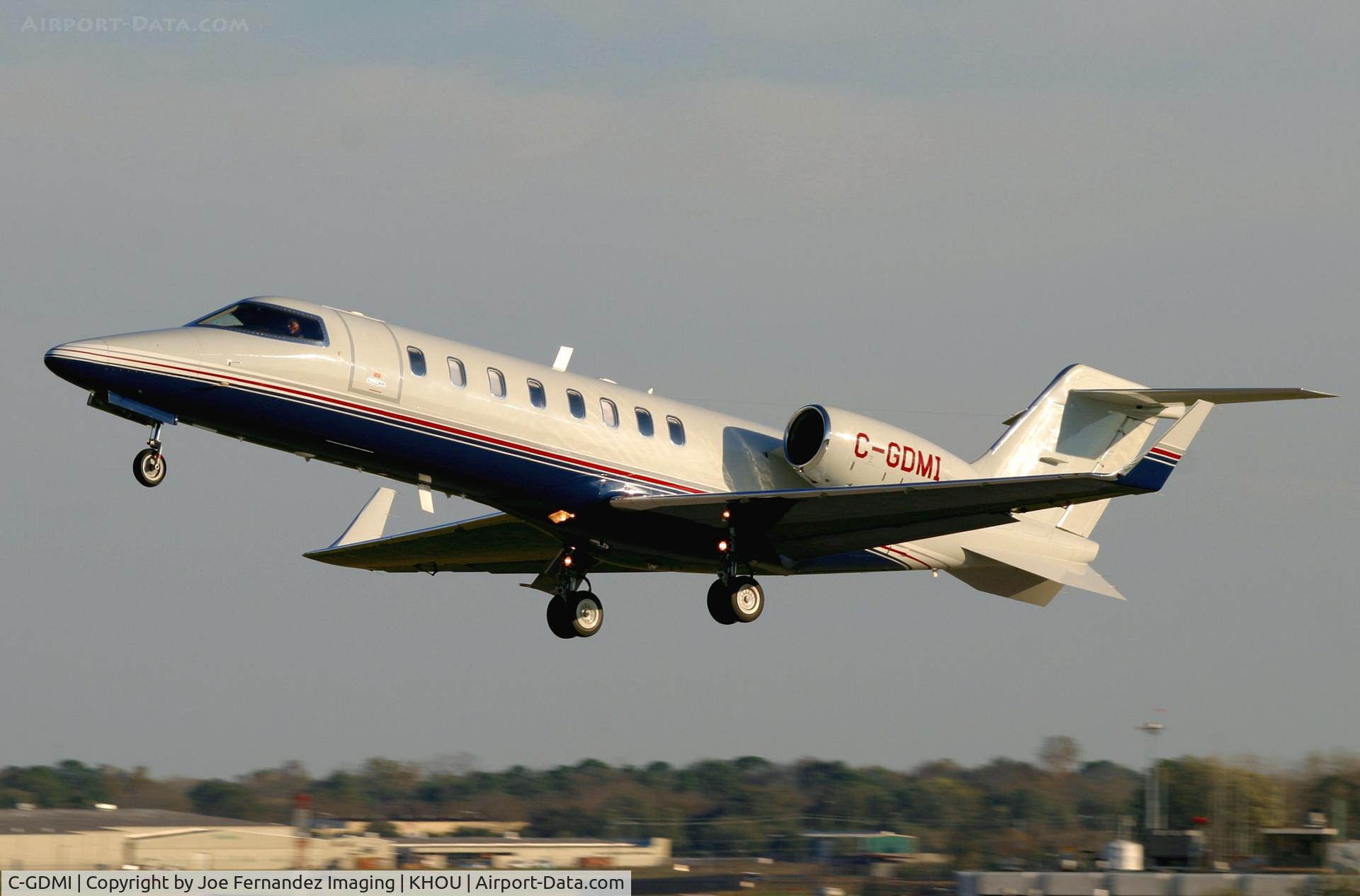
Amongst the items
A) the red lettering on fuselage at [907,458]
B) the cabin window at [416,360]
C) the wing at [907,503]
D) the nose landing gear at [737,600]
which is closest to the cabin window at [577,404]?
the wing at [907,503]

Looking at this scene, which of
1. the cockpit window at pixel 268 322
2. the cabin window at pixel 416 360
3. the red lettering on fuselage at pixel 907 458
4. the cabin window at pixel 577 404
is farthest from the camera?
the red lettering on fuselage at pixel 907 458

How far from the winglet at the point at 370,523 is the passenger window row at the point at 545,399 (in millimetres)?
5362

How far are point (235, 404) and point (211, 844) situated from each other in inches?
279

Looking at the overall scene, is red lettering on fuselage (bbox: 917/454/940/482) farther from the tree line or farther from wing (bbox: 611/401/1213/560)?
the tree line

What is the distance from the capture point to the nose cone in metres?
16.5

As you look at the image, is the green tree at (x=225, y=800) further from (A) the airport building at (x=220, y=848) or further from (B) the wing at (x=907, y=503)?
(B) the wing at (x=907, y=503)

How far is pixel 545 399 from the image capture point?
18.9 metres

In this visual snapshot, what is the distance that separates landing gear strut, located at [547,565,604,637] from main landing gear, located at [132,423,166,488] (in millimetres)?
5809

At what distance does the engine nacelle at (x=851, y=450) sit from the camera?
20.1 m

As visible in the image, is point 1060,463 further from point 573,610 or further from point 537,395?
point 537,395

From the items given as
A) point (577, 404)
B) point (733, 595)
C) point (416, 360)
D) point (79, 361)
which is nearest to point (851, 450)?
point (733, 595)

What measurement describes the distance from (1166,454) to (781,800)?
1363 centimetres

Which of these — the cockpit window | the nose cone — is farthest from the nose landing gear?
the nose cone

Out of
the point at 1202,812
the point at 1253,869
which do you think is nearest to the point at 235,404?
the point at 1253,869
